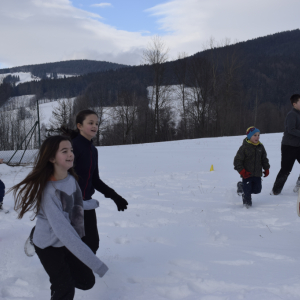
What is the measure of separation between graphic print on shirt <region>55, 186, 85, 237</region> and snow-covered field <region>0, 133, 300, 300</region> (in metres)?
0.86

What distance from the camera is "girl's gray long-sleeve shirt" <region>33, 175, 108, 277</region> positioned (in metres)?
1.93

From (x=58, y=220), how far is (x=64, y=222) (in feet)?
0.15

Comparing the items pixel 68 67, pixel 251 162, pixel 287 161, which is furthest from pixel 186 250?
pixel 68 67

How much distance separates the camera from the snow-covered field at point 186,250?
2613 mm

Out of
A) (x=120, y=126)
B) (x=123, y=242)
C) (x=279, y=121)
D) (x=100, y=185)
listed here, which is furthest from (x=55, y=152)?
(x=279, y=121)

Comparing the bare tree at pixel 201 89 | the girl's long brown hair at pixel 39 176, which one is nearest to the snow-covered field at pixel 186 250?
the girl's long brown hair at pixel 39 176

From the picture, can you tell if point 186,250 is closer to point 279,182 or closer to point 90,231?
point 90,231

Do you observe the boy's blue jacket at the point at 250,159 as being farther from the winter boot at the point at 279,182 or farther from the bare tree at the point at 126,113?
the bare tree at the point at 126,113

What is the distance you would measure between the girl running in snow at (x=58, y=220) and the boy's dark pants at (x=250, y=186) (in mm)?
3693

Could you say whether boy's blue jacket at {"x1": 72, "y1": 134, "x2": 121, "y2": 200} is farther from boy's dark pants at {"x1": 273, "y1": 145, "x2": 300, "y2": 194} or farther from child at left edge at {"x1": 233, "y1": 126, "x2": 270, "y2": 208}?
boy's dark pants at {"x1": 273, "y1": 145, "x2": 300, "y2": 194}

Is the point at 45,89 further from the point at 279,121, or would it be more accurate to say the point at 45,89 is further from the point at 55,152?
the point at 55,152

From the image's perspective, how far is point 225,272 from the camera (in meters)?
2.88

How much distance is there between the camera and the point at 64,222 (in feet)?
6.44

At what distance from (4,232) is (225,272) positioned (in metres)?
3.51
